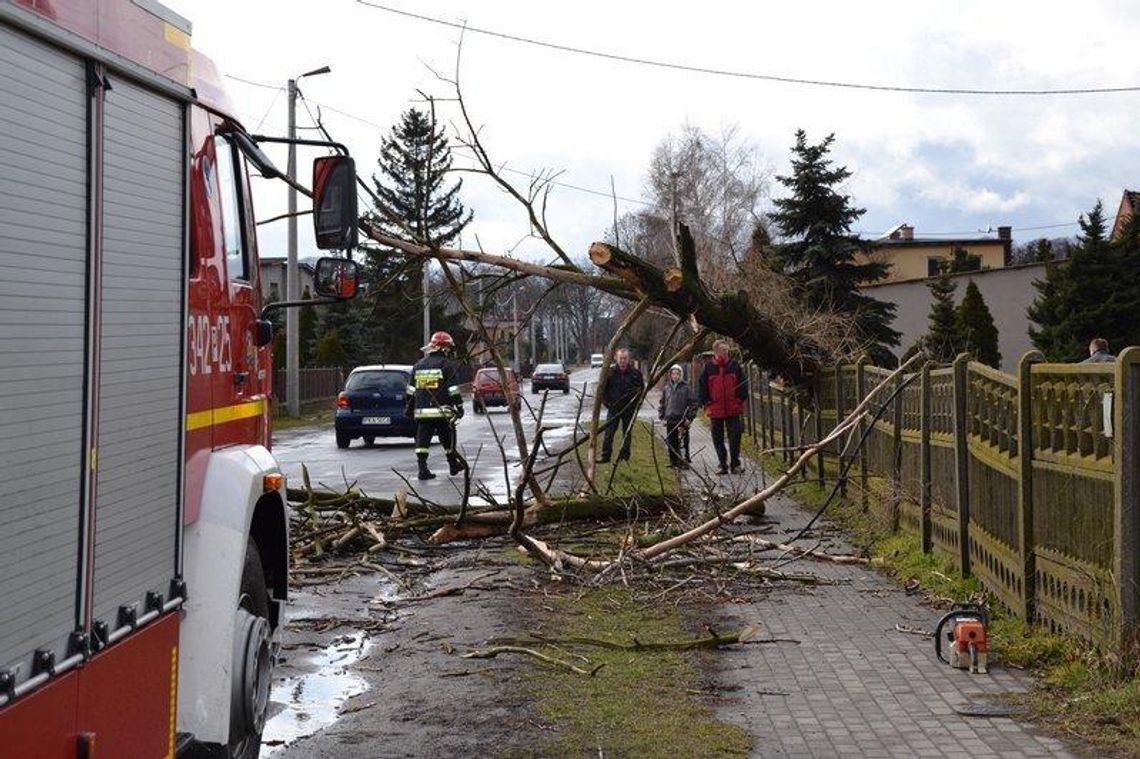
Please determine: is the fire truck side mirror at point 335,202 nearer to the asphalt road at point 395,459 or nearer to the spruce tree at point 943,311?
the asphalt road at point 395,459

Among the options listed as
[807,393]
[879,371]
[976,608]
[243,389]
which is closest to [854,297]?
[807,393]

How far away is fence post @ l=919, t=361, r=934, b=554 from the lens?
1136 cm

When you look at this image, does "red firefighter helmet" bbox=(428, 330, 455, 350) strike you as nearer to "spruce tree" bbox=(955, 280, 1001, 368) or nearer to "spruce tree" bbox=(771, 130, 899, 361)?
"spruce tree" bbox=(771, 130, 899, 361)

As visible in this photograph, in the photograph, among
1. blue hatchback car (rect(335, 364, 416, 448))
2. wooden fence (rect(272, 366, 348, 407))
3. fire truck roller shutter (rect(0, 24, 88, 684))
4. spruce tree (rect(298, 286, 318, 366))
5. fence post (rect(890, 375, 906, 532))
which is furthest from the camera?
spruce tree (rect(298, 286, 318, 366))

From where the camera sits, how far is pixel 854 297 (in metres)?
40.9

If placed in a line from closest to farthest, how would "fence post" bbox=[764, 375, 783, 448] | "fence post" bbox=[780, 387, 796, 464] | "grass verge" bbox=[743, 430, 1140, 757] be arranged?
"grass verge" bbox=[743, 430, 1140, 757] → "fence post" bbox=[780, 387, 796, 464] → "fence post" bbox=[764, 375, 783, 448]

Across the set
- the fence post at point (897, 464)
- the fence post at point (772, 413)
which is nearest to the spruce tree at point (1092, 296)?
the fence post at point (772, 413)

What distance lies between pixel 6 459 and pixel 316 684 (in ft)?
15.3

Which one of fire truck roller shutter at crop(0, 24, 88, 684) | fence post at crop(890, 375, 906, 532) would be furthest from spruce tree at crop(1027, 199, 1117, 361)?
fire truck roller shutter at crop(0, 24, 88, 684)

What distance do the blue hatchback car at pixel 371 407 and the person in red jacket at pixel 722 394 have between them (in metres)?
9.19

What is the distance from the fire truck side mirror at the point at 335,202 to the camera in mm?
6016

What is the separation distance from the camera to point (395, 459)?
24469mm

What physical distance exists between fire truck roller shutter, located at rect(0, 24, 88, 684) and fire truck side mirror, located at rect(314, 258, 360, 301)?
90.7 inches

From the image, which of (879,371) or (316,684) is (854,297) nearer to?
(879,371)
